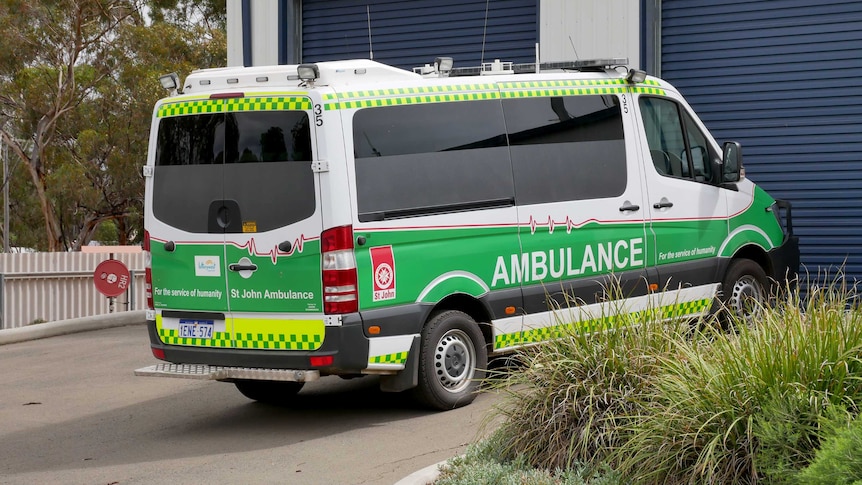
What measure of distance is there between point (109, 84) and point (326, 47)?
85.7 ft

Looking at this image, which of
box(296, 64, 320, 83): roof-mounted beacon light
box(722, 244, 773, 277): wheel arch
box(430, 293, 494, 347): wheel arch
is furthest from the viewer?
box(722, 244, 773, 277): wheel arch

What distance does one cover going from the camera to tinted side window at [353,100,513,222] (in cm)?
856

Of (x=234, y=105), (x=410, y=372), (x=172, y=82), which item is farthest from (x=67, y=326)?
(x=410, y=372)

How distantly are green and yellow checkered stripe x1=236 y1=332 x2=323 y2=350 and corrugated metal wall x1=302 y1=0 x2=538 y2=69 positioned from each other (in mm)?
7413

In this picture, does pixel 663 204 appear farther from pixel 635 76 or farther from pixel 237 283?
pixel 237 283

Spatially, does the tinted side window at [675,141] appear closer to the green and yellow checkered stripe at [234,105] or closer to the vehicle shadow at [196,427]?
the vehicle shadow at [196,427]

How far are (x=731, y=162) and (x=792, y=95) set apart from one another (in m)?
3.12

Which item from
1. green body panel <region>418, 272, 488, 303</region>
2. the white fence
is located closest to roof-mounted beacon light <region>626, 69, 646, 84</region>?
green body panel <region>418, 272, 488, 303</region>

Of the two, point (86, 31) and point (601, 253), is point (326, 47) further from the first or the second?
point (86, 31)

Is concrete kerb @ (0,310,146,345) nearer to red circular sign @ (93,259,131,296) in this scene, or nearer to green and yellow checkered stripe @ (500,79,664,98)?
red circular sign @ (93,259,131,296)

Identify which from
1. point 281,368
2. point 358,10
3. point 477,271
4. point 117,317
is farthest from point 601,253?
point 117,317

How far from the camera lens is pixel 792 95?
13375mm

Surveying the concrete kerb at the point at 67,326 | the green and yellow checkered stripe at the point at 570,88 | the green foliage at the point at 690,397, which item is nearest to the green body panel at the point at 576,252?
the green and yellow checkered stripe at the point at 570,88

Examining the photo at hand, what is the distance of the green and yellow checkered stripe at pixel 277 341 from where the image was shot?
841 cm
